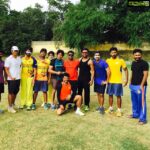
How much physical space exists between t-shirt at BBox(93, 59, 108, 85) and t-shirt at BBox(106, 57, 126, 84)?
0.18m

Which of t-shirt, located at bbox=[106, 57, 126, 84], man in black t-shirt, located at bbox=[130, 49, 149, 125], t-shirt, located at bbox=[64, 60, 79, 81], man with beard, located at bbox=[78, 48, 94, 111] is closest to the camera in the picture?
man in black t-shirt, located at bbox=[130, 49, 149, 125]

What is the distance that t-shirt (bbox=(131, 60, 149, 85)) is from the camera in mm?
8586

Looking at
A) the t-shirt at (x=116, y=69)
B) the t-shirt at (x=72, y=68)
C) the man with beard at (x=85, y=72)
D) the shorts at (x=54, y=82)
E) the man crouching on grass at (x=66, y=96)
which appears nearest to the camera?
the t-shirt at (x=116, y=69)

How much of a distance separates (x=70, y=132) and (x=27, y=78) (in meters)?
2.58

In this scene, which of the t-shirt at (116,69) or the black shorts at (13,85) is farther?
the black shorts at (13,85)

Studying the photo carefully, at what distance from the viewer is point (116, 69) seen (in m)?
9.23

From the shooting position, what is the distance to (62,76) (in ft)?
31.9

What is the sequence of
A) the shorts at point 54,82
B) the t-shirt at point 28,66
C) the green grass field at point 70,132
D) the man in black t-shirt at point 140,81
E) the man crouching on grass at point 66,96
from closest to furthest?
1. the green grass field at point 70,132
2. the man in black t-shirt at point 140,81
3. the man crouching on grass at point 66,96
4. the t-shirt at point 28,66
5. the shorts at point 54,82

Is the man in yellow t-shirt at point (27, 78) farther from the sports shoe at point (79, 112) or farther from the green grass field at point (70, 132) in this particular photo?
the sports shoe at point (79, 112)

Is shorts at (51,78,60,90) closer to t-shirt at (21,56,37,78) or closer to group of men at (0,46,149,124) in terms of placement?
group of men at (0,46,149,124)

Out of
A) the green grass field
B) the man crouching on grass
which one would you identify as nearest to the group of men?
the man crouching on grass

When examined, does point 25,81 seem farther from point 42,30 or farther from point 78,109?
point 42,30

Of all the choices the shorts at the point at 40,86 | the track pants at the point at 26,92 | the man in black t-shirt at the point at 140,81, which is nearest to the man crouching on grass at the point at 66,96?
the shorts at the point at 40,86

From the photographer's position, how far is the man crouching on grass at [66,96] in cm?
934
